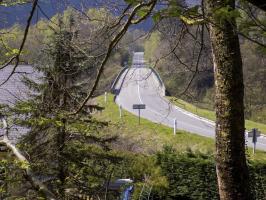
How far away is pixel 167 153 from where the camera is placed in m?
15.2

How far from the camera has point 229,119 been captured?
11.2ft

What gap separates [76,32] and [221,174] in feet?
9.39

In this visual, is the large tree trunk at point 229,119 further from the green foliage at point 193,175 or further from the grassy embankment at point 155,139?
the grassy embankment at point 155,139

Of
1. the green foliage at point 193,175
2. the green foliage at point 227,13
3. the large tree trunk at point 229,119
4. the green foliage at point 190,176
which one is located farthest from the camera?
the green foliage at point 190,176

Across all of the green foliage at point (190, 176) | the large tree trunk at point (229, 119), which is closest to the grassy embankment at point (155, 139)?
the green foliage at point (190, 176)

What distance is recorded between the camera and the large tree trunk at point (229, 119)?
3375mm

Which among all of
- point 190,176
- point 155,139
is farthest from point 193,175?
point 155,139

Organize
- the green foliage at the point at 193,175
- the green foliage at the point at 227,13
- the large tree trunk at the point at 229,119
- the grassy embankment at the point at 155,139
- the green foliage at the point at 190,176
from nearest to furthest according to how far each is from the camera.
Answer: the green foliage at the point at 227,13
the large tree trunk at the point at 229,119
the green foliage at the point at 193,175
the green foliage at the point at 190,176
the grassy embankment at the point at 155,139

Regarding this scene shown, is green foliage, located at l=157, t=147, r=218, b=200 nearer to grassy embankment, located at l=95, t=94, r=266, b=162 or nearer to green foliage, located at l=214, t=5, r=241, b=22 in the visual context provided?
grassy embankment, located at l=95, t=94, r=266, b=162

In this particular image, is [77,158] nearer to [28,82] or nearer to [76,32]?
[28,82]

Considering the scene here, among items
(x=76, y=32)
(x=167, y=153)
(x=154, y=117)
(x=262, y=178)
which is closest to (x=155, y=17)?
(x=76, y=32)

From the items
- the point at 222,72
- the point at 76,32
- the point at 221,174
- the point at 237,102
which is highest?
the point at 76,32

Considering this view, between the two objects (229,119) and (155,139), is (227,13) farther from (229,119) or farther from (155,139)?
(155,139)

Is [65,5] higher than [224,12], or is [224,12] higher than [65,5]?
[65,5]
